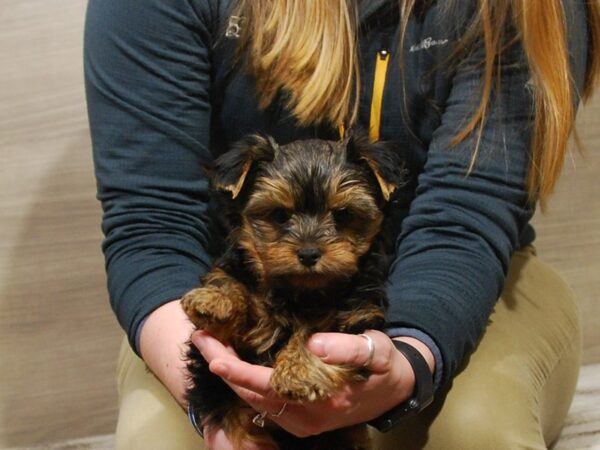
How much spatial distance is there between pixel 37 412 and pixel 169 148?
1.13m

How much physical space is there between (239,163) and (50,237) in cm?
111

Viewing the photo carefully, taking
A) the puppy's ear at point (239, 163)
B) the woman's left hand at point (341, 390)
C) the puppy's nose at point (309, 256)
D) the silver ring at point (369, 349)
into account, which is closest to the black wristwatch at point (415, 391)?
the woman's left hand at point (341, 390)

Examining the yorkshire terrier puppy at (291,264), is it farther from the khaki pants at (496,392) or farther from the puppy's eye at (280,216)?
the khaki pants at (496,392)

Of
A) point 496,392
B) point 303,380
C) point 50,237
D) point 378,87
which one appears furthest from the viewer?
point 50,237

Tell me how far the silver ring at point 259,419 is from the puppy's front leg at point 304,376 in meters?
0.14

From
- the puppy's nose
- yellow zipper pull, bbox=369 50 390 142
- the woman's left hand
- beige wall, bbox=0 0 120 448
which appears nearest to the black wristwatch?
the woman's left hand

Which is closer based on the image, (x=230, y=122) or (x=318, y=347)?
(x=318, y=347)

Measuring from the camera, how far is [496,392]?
1531mm

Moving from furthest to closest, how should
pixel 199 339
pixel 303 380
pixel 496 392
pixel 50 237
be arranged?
1. pixel 50 237
2. pixel 496 392
3. pixel 199 339
4. pixel 303 380

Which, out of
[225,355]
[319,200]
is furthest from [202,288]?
[319,200]

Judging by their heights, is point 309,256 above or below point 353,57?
below

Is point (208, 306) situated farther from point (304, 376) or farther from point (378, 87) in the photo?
point (378, 87)

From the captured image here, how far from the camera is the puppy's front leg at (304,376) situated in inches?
46.1

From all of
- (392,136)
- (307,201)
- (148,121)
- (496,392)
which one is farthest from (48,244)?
(496,392)
